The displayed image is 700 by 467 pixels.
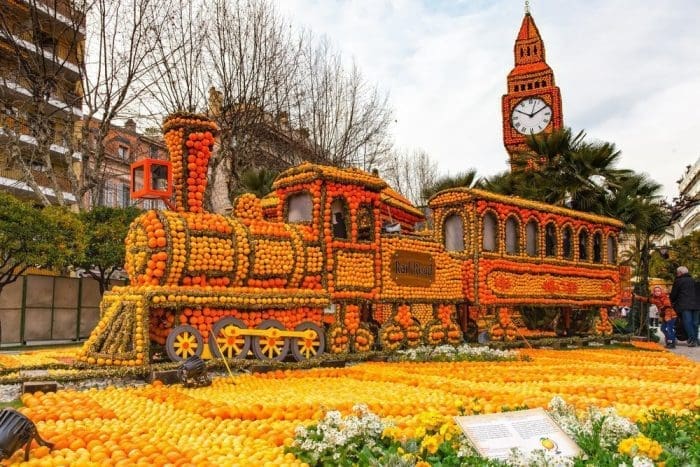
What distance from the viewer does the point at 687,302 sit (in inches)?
602

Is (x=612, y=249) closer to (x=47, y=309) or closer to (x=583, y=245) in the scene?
(x=583, y=245)

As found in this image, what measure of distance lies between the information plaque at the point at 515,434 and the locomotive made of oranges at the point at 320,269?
551 centimetres

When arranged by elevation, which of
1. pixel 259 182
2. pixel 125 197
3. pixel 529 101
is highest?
pixel 529 101

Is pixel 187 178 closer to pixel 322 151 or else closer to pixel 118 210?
pixel 118 210

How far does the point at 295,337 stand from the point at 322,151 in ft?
54.6

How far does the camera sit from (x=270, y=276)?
1016 cm

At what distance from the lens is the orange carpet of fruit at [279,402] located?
414cm

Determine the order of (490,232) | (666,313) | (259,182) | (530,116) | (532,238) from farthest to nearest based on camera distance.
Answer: (530,116) → (259,182) → (666,313) → (532,238) → (490,232)

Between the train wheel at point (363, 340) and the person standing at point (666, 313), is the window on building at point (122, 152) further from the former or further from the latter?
the person standing at point (666, 313)

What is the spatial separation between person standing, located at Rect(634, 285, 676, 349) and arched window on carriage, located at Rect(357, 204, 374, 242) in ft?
28.2

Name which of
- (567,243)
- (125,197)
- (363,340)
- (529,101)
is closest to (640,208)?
(567,243)

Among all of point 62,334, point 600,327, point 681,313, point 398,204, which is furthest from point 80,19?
point 681,313

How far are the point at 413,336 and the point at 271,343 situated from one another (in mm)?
3639

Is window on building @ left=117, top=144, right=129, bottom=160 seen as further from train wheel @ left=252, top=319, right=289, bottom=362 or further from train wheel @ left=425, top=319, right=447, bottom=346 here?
train wheel @ left=252, top=319, right=289, bottom=362
